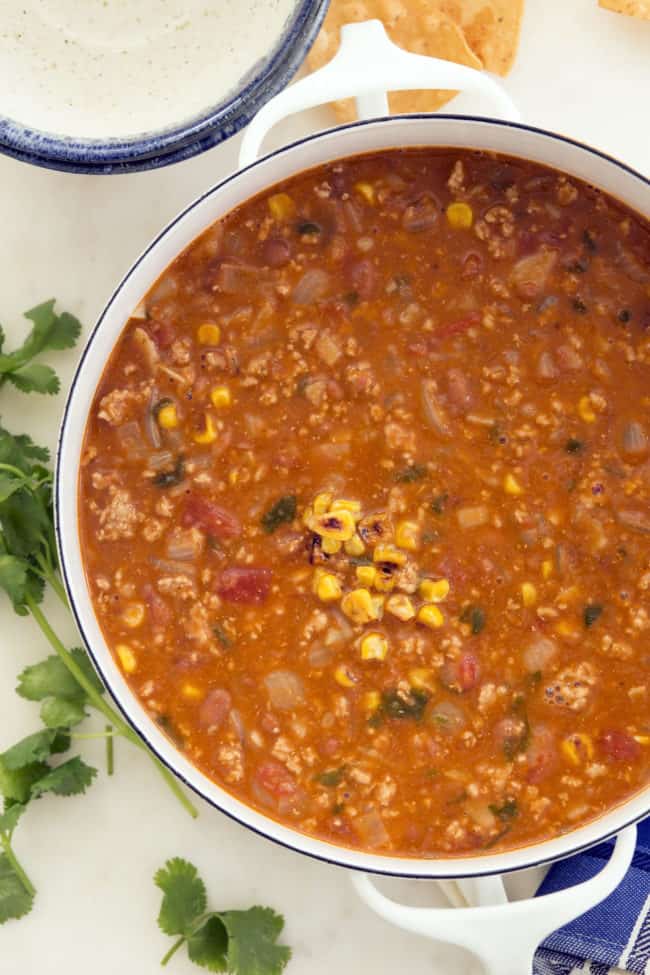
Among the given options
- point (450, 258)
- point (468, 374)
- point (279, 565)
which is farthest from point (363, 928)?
point (450, 258)

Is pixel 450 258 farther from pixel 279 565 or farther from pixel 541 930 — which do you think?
pixel 541 930

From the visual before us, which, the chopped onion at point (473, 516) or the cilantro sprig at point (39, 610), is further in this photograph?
the cilantro sprig at point (39, 610)

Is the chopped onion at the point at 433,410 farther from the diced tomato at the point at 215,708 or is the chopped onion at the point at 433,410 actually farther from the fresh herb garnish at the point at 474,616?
the diced tomato at the point at 215,708

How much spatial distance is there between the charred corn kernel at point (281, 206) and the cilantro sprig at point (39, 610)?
2.44 ft

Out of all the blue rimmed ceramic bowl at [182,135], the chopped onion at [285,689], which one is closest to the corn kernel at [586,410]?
the chopped onion at [285,689]

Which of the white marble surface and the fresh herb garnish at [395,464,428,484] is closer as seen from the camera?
the fresh herb garnish at [395,464,428,484]

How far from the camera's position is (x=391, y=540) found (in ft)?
10.1

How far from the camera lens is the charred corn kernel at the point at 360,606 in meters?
3.05

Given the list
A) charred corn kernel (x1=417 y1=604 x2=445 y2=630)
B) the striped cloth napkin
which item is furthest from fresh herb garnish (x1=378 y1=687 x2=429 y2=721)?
the striped cloth napkin

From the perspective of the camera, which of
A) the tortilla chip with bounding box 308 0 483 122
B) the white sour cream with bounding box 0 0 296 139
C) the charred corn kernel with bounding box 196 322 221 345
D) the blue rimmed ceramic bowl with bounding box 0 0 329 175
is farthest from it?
the tortilla chip with bounding box 308 0 483 122

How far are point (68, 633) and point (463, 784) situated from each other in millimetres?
1220

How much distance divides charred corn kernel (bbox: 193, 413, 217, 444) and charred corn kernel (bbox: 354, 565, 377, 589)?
1.64ft

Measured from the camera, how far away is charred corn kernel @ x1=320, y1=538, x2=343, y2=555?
3047mm

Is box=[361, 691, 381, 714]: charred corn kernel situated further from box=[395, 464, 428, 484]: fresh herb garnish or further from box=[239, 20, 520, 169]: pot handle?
box=[239, 20, 520, 169]: pot handle
